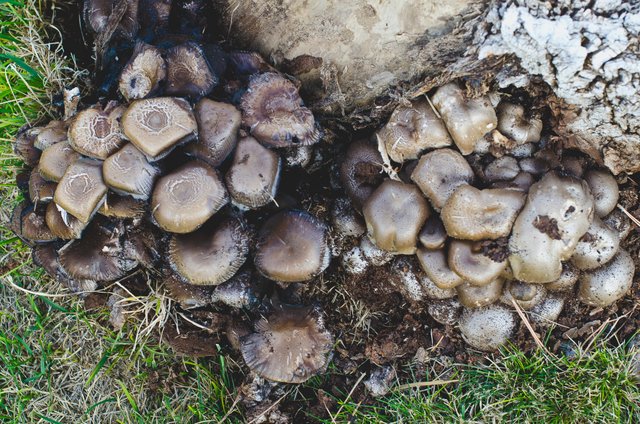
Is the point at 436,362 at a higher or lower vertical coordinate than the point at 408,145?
lower


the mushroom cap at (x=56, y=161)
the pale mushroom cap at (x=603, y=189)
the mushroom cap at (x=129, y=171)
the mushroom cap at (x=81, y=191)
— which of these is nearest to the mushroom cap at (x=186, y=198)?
the mushroom cap at (x=129, y=171)

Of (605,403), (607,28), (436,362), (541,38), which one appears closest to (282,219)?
(436,362)

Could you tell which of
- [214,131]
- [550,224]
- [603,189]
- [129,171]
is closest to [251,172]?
[214,131]

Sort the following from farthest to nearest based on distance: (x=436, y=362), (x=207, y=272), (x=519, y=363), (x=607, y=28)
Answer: (x=436, y=362), (x=519, y=363), (x=207, y=272), (x=607, y=28)

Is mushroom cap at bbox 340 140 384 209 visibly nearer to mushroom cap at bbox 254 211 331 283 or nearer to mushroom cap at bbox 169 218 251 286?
mushroom cap at bbox 254 211 331 283

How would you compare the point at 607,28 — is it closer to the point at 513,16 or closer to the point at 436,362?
the point at 513,16

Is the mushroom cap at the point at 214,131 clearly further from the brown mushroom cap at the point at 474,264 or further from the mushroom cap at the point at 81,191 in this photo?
the brown mushroom cap at the point at 474,264
